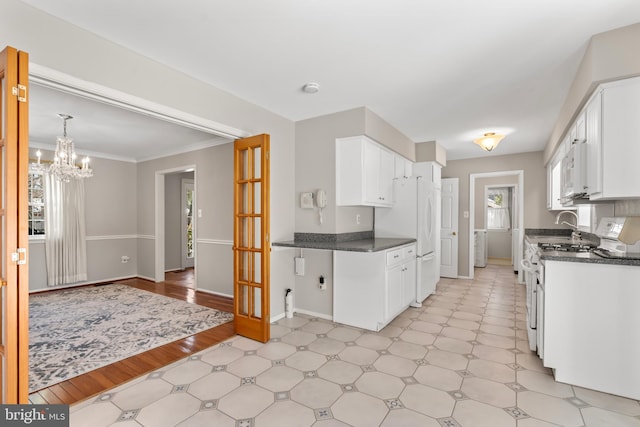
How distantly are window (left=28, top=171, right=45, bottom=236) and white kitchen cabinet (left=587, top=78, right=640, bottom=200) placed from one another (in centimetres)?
Answer: 760

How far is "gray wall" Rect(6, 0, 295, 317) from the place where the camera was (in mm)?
1901

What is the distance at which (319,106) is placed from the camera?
142 inches

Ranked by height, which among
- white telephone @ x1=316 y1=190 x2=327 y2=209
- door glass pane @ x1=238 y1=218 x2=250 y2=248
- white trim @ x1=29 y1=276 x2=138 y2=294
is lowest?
white trim @ x1=29 y1=276 x2=138 y2=294

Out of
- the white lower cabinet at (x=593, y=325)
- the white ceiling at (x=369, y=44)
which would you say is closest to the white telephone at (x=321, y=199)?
the white ceiling at (x=369, y=44)

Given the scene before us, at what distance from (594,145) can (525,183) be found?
415 centimetres

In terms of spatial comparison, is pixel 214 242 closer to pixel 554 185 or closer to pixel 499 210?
pixel 554 185

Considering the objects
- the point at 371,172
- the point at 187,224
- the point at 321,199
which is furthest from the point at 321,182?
the point at 187,224

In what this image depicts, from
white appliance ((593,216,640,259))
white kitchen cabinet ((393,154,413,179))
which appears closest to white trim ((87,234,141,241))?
white kitchen cabinet ((393,154,413,179))

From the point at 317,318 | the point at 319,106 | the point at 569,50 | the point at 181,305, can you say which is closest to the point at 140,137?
the point at 181,305

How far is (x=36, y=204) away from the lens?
524 cm

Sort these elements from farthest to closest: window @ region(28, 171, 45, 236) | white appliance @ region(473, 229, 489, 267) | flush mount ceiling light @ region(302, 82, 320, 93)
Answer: white appliance @ region(473, 229, 489, 267) < window @ region(28, 171, 45, 236) < flush mount ceiling light @ region(302, 82, 320, 93)

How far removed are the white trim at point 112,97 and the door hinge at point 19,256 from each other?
112cm

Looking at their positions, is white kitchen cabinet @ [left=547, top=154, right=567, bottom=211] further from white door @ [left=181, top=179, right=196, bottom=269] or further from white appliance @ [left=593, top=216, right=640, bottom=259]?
white door @ [left=181, top=179, right=196, bottom=269]

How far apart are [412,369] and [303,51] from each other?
110 inches
